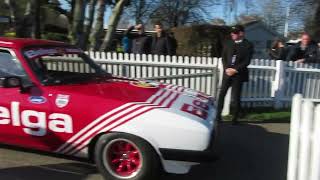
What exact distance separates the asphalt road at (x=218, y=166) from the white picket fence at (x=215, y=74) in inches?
90.2

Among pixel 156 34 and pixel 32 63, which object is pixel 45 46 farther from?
pixel 156 34

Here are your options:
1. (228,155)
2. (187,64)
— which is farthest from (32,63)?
(187,64)

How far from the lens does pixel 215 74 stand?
31.0 feet

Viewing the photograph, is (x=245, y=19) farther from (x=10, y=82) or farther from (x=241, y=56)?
(x=10, y=82)

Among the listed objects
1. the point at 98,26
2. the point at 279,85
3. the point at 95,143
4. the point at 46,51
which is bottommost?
the point at 279,85

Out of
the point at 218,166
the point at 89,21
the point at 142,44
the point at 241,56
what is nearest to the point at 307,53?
the point at 241,56

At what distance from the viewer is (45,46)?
6.20 meters

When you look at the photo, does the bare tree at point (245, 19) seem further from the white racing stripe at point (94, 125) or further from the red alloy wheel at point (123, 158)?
the red alloy wheel at point (123, 158)

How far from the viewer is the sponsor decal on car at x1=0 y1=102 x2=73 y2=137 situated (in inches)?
211

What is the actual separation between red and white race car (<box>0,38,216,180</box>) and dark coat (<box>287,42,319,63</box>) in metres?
5.74

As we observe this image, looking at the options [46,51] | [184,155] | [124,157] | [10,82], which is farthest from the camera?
[46,51]

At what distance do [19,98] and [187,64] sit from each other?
478 cm

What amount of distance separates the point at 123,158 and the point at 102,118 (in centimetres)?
47

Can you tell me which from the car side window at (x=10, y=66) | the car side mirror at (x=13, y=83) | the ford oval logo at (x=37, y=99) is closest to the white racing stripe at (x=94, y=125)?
the ford oval logo at (x=37, y=99)
